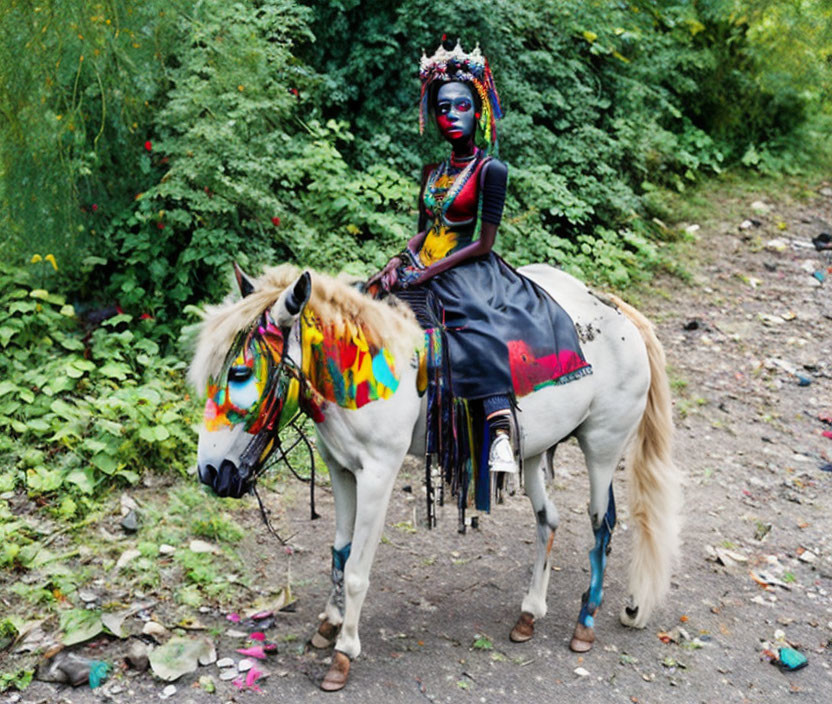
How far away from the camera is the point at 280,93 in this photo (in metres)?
6.79

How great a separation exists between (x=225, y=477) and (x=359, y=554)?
77 centimetres

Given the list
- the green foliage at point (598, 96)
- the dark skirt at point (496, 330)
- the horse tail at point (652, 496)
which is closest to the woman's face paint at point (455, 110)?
the dark skirt at point (496, 330)

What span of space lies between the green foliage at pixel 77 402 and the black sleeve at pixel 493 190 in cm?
267

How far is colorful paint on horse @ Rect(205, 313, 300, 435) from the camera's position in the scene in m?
3.22

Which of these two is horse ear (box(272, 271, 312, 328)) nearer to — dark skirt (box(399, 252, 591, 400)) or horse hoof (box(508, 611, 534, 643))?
dark skirt (box(399, 252, 591, 400))

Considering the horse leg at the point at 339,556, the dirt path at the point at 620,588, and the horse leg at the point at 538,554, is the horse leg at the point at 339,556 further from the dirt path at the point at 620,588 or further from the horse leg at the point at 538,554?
the horse leg at the point at 538,554

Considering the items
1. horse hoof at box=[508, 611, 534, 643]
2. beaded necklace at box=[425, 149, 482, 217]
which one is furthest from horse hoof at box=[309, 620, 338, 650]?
beaded necklace at box=[425, 149, 482, 217]

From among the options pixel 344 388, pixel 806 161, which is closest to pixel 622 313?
pixel 344 388

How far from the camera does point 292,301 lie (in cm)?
324

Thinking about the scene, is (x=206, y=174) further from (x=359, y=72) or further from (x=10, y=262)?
(x=359, y=72)

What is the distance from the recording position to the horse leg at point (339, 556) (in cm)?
399

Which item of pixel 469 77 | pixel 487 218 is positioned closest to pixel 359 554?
pixel 487 218

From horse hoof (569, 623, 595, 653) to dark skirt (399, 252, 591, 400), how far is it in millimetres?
1308

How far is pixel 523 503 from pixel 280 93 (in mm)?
3822
